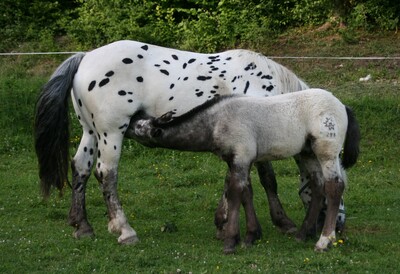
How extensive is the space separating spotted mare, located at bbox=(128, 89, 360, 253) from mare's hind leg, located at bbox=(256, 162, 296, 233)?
897mm

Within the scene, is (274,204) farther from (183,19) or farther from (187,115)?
(183,19)

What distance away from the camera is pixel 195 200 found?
10.9 metres

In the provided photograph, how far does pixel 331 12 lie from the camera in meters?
18.6

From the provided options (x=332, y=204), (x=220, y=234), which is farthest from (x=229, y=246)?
(x=332, y=204)

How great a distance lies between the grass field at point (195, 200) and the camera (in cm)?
751

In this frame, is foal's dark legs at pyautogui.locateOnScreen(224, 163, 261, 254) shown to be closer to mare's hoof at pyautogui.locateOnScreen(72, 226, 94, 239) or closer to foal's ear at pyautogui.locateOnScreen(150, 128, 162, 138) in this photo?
foal's ear at pyautogui.locateOnScreen(150, 128, 162, 138)

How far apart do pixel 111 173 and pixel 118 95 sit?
2.67 ft

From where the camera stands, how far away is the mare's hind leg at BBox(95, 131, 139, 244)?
852cm

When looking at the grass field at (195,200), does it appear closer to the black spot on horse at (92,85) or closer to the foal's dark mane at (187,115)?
the foal's dark mane at (187,115)

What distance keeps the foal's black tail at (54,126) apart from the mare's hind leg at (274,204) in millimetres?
2171

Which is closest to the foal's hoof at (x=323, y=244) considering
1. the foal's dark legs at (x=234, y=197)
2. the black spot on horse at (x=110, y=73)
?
the foal's dark legs at (x=234, y=197)

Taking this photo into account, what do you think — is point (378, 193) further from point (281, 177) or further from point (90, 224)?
point (90, 224)

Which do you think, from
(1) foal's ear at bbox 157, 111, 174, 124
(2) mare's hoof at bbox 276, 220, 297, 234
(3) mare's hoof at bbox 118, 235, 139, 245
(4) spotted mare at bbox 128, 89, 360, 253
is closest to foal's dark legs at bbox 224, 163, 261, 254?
(4) spotted mare at bbox 128, 89, 360, 253

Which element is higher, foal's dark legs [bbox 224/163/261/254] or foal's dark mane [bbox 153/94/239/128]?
foal's dark mane [bbox 153/94/239/128]
